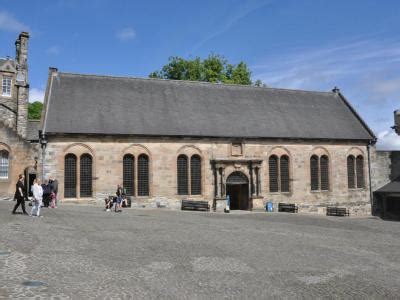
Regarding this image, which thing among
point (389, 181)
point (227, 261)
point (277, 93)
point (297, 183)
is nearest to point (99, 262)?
point (227, 261)

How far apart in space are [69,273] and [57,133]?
19.7 meters

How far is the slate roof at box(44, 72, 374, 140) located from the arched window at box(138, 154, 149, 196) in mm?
1906

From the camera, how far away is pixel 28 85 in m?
48.9

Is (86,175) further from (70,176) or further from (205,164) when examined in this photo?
(205,164)

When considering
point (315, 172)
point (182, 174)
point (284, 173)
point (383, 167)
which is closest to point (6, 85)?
point (182, 174)

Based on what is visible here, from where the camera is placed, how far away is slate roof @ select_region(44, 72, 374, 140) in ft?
98.9

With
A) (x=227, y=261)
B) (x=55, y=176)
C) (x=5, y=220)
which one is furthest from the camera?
(x=55, y=176)

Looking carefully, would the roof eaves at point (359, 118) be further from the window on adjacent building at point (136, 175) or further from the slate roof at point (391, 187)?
the window on adjacent building at point (136, 175)

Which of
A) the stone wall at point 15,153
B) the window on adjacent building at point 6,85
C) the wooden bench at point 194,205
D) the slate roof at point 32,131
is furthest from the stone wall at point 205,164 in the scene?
the window on adjacent building at point 6,85

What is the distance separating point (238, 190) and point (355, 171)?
11.0m

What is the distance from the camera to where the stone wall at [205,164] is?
94.0 feet

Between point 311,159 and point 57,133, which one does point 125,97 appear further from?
point 311,159

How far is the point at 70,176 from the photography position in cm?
2847

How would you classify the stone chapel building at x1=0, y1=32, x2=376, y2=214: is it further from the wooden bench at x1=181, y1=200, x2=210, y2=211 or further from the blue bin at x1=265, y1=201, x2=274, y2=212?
the wooden bench at x1=181, y1=200, x2=210, y2=211
